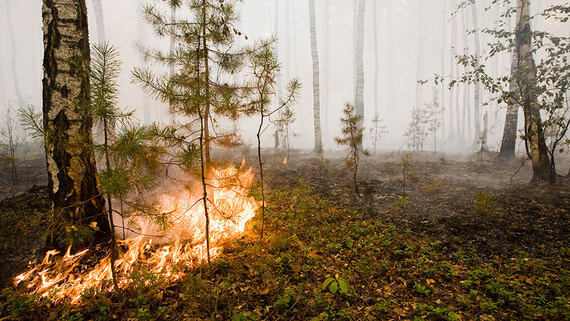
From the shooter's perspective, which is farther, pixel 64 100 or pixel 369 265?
pixel 369 265

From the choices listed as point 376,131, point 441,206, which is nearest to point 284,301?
point 441,206

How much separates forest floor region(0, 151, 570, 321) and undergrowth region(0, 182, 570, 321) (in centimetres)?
2

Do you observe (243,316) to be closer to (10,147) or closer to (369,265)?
(369,265)

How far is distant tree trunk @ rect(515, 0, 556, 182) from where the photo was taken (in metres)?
7.39

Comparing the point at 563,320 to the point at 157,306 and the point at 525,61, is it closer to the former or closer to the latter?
the point at 157,306

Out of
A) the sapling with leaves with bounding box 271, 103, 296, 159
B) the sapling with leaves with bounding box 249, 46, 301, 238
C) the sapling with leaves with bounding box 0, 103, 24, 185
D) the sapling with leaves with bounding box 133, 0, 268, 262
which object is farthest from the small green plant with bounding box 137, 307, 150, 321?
the sapling with leaves with bounding box 0, 103, 24, 185

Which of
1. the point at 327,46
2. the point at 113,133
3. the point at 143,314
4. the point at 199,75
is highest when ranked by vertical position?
the point at 327,46

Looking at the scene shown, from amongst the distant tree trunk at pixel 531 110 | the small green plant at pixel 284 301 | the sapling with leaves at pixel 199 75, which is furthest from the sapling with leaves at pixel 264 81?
the distant tree trunk at pixel 531 110

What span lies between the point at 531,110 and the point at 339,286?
9.59 metres

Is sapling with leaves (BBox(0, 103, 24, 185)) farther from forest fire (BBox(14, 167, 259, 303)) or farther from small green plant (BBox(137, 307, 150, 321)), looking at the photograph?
small green plant (BBox(137, 307, 150, 321))

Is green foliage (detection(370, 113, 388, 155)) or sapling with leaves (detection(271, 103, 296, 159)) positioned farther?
green foliage (detection(370, 113, 388, 155))

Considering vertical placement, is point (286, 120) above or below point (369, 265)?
above

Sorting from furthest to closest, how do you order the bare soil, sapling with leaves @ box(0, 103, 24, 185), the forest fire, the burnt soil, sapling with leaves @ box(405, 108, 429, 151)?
sapling with leaves @ box(405, 108, 429, 151)
sapling with leaves @ box(0, 103, 24, 185)
the bare soil
the burnt soil
the forest fire

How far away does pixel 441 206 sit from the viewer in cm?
635
